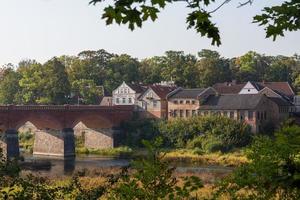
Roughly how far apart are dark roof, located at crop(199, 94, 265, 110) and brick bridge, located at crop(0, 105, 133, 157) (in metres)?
11.8

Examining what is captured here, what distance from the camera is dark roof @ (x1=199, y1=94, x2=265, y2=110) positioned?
60.9 metres

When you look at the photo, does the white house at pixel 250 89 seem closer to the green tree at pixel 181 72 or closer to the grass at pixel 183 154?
the green tree at pixel 181 72

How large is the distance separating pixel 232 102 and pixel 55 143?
887 inches

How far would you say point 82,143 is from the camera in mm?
70250

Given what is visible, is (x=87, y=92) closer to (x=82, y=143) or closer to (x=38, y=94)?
(x=38, y=94)

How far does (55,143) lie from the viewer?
6209 cm

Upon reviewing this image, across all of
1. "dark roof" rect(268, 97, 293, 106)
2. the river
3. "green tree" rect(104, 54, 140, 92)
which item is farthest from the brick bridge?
"green tree" rect(104, 54, 140, 92)

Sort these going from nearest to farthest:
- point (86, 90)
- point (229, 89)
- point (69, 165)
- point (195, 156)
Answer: point (69, 165) < point (195, 156) < point (229, 89) < point (86, 90)

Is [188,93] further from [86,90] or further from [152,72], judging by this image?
[152,72]

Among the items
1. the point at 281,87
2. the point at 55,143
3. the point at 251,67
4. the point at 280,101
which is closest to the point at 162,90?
the point at 280,101

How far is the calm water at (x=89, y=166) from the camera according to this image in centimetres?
4556

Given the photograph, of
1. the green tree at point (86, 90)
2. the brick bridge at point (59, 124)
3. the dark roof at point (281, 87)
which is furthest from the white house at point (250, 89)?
the green tree at point (86, 90)

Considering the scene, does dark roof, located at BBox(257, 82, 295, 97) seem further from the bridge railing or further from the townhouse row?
the bridge railing

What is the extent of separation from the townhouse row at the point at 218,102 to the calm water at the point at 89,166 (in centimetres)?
1306
